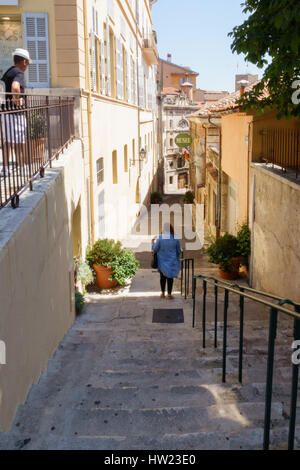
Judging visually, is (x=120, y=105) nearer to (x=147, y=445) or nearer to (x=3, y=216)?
(x=3, y=216)

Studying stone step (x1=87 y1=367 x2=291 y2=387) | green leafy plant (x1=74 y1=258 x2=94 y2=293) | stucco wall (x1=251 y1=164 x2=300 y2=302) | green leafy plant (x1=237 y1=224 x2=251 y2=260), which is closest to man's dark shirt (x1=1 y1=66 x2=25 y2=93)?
green leafy plant (x1=74 y1=258 x2=94 y2=293)

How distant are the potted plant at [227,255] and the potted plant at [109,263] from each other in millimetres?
2224

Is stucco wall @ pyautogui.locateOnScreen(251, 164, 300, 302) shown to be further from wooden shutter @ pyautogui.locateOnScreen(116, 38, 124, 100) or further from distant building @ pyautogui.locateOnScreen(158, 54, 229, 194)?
distant building @ pyautogui.locateOnScreen(158, 54, 229, 194)

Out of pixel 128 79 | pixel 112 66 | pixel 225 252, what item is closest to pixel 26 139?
pixel 225 252

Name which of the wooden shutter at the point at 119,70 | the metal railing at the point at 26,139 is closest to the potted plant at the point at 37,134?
the metal railing at the point at 26,139

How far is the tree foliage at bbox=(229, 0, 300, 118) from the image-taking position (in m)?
4.60

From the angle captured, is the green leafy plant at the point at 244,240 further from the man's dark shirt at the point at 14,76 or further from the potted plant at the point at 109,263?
the man's dark shirt at the point at 14,76

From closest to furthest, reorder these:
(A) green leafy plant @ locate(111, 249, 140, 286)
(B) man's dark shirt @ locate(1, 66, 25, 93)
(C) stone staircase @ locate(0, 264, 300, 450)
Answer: (C) stone staircase @ locate(0, 264, 300, 450), (B) man's dark shirt @ locate(1, 66, 25, 93), (A) green leafy plant @ locate(111, 249, 140, 286)

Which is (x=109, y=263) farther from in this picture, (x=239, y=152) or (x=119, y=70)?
(x=119, y=70)

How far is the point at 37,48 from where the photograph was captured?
31.5 ft

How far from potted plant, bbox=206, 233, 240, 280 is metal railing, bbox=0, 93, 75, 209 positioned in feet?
15.4

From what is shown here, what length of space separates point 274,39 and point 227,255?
679cm
